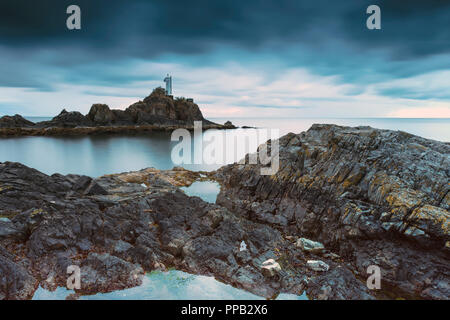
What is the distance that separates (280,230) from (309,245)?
3405 mm

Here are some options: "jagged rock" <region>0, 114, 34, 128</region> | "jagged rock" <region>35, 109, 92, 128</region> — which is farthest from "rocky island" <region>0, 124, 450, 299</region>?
"jagged rock" <region>0, 114, 34, 128</region>

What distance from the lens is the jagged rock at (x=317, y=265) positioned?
49.4ft

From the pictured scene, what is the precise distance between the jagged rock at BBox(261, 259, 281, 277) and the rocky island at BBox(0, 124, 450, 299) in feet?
0.21

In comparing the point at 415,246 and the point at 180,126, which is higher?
the point at 180,126

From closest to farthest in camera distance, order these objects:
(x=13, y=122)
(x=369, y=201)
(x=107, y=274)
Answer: (x=107, y=274)
(x=369, y=201)
(x=13, y=122)

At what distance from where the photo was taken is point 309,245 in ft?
58.2

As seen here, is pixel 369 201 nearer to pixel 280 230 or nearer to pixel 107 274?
pixel 280 230

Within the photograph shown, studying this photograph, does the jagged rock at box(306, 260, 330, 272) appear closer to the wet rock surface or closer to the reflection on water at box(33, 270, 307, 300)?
the wet rock surface

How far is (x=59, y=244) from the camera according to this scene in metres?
14.6

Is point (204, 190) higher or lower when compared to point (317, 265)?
higher

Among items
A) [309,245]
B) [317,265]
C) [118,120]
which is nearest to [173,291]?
[317,265]
